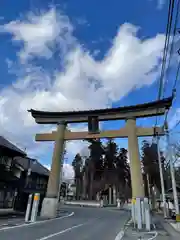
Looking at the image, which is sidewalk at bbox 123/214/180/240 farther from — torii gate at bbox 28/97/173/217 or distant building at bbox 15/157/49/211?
distant building at bbox 15/157/49/211

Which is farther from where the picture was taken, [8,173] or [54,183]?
[8,173]

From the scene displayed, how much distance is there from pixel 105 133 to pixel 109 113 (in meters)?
2.01

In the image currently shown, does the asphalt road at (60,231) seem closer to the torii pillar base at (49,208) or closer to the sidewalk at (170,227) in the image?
the sidewalk at (170,227)

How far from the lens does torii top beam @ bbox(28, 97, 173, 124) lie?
21281 mm

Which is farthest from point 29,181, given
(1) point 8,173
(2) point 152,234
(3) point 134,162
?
(2) point 152,234

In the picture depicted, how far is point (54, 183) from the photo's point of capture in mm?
21734

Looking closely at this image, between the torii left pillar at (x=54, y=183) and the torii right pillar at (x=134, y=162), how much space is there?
665 cm

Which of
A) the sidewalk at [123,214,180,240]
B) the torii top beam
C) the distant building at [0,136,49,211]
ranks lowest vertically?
the sidewalk at [123,214,180,240]

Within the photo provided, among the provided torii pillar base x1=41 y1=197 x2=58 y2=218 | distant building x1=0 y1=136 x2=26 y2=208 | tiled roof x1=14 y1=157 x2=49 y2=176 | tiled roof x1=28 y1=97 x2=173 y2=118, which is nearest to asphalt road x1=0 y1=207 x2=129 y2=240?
torii pillar base x1=41 y1=197 x2=58 y2=218

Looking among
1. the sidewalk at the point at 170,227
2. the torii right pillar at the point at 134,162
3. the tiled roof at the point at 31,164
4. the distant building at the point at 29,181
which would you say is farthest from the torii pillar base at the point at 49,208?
the tiled roof at the point at 31,164

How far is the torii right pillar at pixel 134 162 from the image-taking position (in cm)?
1908

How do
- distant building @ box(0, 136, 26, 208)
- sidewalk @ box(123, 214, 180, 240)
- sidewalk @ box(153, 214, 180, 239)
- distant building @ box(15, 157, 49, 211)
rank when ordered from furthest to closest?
distant building @ box(15, 157, 49, 211) < distant building @ box(0, 136, 26, 208) < sidewalk @ box(153, 214, 180, 239) < sidewalk @ box(123, 214, 180, 240)

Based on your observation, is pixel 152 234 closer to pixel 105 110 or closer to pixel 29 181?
pixel 105 110

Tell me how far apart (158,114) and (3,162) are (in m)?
16.3
